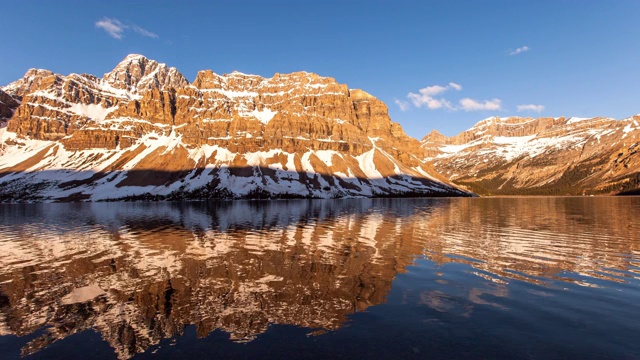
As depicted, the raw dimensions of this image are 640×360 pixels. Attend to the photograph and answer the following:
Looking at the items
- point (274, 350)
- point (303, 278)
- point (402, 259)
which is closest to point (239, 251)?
point (303, 278)

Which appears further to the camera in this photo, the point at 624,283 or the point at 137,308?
the point at 624,283

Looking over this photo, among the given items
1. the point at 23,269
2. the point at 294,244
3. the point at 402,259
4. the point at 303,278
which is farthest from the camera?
the point at 294,244

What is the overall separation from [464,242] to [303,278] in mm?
27667

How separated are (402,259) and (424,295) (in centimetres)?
1182

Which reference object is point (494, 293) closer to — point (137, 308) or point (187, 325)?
point (187, 325)

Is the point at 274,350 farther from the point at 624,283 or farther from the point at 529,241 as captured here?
the point at 529,241

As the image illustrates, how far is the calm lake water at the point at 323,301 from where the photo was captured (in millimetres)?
16016

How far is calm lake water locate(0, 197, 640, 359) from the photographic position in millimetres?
16016

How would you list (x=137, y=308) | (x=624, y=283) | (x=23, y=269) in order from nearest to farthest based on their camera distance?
1. (x=137, y=308)
2. (x=624, y=283)
3. (x=23, y=269)

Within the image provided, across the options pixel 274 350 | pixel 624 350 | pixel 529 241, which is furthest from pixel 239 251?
pixel 529 241

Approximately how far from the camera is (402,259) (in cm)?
3541

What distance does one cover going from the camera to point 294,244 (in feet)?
146

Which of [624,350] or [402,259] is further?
[402,259]

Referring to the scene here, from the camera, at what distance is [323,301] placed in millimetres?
22203
